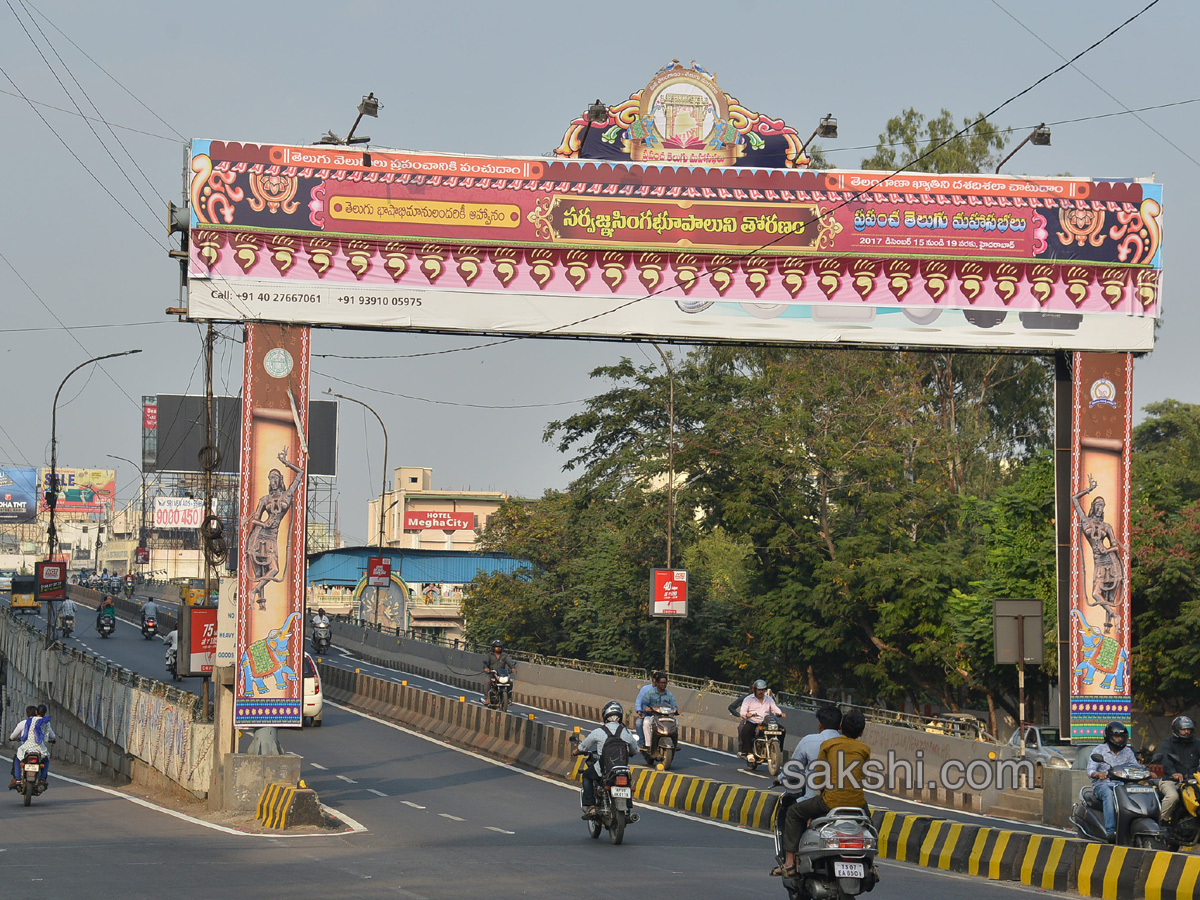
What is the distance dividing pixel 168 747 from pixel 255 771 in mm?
7018

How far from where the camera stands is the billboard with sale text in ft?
69.9

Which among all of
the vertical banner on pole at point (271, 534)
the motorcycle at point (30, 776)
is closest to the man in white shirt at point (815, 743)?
the vertical banner on pole at point (271, 534)

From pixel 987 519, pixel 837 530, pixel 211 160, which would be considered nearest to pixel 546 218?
pixel 211 160

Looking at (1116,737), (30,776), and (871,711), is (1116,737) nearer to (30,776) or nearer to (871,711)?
(30,776)

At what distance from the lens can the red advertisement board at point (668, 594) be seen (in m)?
40.1

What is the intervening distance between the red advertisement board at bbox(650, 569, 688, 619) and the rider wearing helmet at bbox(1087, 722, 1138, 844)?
2496 centimetres

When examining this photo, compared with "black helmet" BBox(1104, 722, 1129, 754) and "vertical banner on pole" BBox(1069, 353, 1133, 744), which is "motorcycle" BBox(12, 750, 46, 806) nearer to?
"vertical banner on pole" BBox(1069, 353, 1133, 744)

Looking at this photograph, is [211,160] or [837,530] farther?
[837,530]

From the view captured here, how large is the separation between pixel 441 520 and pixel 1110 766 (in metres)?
123

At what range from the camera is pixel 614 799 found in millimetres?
16406

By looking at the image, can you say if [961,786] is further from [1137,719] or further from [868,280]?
[1137,719]

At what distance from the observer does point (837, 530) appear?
48438mm

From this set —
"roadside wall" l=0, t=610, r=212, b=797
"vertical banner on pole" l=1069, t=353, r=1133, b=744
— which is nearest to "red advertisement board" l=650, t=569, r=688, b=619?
"roadside wall" l=0, t=610, r=212, b=797

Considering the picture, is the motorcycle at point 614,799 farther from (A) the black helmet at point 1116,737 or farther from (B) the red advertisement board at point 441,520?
(B) the red advertisement board at point 441,520
